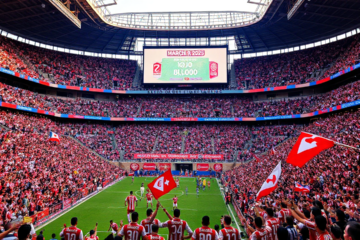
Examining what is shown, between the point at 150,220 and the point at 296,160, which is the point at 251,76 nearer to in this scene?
the point at 296,160

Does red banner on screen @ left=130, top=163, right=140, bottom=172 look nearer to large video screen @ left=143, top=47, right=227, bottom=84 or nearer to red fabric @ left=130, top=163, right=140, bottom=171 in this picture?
red fabric @ left=130, top=163, right=140, bottom=171

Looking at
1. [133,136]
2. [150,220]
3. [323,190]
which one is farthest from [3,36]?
[323,190]

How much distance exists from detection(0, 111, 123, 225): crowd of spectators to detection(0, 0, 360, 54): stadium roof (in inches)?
657

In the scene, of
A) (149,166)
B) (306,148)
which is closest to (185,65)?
(149,166)

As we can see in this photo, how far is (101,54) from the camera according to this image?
207 ft

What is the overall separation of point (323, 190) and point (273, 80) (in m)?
40.3

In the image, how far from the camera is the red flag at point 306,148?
9.93m

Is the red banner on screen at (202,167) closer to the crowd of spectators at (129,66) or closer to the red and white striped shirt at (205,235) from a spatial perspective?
the crowd of spectators at (129,66)

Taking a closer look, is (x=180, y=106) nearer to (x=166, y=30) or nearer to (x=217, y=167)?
(x=166, y=30)

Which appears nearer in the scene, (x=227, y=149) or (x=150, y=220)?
(x=150, y=220)

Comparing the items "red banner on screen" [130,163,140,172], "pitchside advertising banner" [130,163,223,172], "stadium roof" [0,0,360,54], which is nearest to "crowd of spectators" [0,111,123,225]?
"red banner on screen" [130,163,140,172]

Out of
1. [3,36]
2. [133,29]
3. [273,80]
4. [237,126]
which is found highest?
[133,29]

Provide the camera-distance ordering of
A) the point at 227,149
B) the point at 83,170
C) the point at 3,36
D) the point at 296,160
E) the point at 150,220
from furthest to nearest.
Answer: the point at 227,149 → the point at 3,36 → the point at 83,170 → the point at 296,160 → the point at 150,220

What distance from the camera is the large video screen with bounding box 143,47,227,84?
55.7 m
